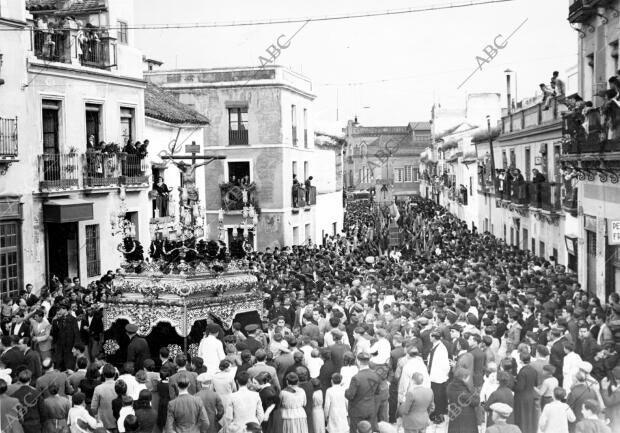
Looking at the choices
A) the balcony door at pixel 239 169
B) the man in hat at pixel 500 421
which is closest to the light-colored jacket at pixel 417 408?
→ the man in hat at pixel 500 421

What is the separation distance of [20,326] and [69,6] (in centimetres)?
1363

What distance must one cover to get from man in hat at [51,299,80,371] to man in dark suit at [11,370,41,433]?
3.88 metres

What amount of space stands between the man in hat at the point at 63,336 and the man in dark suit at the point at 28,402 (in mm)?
3882

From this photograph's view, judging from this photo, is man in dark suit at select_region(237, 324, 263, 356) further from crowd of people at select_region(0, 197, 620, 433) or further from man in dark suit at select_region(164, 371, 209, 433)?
man in dark suit at select_region(164, 371, 209, 433)

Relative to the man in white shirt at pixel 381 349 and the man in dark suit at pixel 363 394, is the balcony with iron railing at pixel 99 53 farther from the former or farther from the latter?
the man in dark suit at pixel 363 394

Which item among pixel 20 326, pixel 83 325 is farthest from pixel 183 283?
pixel 20 326

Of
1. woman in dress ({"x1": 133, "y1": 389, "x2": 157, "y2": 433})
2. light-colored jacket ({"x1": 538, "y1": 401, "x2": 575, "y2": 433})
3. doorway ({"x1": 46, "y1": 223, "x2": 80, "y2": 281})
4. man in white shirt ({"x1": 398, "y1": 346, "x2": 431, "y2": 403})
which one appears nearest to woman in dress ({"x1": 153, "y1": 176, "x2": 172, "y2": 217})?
doorway ({"x1": 46, "y1": 223, "x2": 80, "y2": 281})

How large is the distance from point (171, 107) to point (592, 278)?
55.5 feet

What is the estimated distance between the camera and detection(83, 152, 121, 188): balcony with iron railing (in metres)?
24.2

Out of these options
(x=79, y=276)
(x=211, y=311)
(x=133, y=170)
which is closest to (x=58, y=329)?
(x=211, y=311)

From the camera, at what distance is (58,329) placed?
15.3 metres

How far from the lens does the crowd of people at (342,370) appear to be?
10.6 metres

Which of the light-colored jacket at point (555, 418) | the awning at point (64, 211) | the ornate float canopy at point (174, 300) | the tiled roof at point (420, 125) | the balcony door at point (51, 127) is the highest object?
the tiled roof at point (420, 125)

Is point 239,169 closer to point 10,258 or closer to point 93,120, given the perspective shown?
point 93,120
